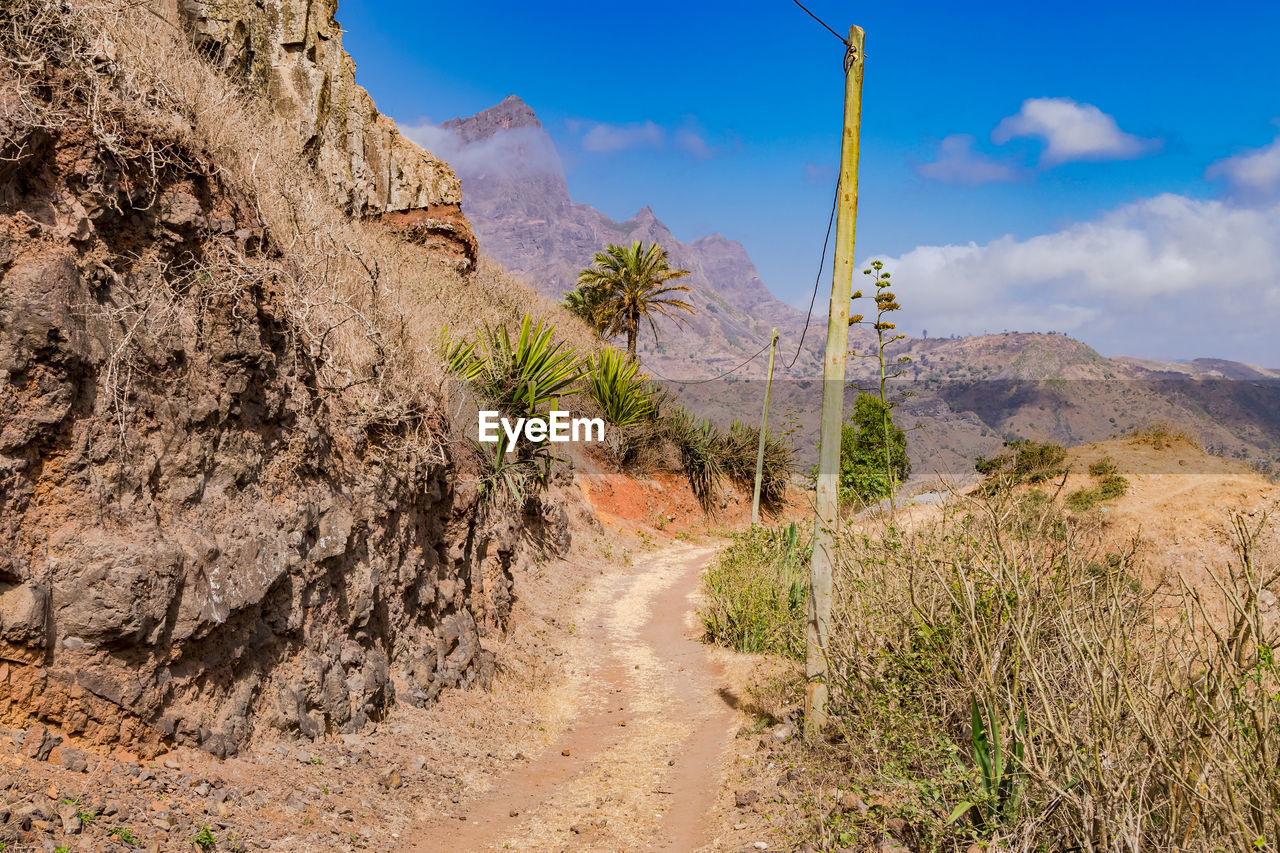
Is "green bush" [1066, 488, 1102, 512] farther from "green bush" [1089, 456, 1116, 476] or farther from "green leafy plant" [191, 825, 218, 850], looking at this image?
"green leafy plant" [191, 825, 218, 850]

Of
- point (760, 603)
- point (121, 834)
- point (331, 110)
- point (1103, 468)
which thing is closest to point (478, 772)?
point (121, 834)

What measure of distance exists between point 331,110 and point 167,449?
55.3 ft

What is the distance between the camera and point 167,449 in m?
5.26

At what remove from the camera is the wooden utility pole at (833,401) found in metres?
7.21

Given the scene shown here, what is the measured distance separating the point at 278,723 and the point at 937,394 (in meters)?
152

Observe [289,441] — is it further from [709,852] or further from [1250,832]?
[1250,832]

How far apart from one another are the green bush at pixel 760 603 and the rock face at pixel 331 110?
474 inches

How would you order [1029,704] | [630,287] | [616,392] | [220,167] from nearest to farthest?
[1029,704] → [220,167] → [616,392] → [630,287]

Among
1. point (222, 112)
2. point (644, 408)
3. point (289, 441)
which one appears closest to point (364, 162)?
point (644, 408)

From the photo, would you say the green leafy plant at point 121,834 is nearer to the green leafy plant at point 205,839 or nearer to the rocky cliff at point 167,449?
the green leafy plant at point 205,839

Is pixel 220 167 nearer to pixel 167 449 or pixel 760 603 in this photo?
pixel 167 449

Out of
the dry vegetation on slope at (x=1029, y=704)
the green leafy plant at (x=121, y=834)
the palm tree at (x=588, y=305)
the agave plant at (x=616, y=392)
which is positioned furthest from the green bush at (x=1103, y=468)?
the green leafy plant at (x=121, y=834)

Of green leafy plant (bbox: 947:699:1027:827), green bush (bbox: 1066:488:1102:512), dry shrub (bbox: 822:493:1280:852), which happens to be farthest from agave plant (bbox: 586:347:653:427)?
green leafy plant (bbox: 947:699:1027:827)

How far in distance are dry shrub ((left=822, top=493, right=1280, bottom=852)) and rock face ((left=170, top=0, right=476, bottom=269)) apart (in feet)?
46.9
